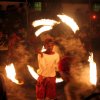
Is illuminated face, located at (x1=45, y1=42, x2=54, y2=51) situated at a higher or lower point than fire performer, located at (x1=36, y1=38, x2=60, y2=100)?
higher

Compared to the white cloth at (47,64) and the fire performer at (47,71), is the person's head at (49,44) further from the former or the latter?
the white cloth at (47,64)

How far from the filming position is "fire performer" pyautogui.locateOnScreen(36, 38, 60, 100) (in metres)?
9.31

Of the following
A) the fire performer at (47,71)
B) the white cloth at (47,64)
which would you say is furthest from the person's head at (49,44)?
the white cloth at (47,64)

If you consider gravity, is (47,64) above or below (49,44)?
below

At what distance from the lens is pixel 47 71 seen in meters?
9.31

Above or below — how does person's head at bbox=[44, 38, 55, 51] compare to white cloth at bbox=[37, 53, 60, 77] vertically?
above

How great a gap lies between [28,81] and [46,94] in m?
4.21

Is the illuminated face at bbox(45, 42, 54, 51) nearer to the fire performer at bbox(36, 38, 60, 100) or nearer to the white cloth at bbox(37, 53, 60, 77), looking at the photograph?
the fire performer at bbox(36, 38, 60, 100)

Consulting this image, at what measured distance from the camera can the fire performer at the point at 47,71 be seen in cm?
931

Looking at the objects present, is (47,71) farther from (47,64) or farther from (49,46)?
(49,46)

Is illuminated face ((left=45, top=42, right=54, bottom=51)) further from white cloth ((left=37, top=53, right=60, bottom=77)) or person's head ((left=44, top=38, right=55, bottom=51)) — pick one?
white cloth ((left=37, top=53, right=60, bottom=77))

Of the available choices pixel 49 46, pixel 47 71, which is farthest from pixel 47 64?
pixel 49 46

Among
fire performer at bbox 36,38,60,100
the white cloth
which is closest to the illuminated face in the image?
fire performer at bbox 36,38,60,100

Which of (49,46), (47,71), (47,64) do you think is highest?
(49,46)
